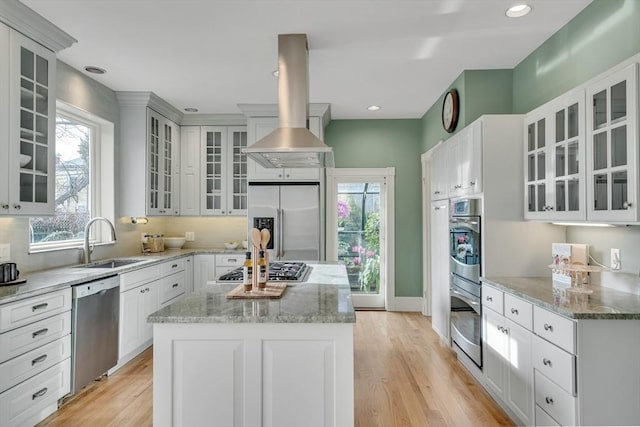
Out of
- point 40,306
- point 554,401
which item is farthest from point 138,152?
point 554,401

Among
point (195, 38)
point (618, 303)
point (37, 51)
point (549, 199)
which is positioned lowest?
point (618, 303)

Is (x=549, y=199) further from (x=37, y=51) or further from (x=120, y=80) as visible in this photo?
(x=120, y=80)

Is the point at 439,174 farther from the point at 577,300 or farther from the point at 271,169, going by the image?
the point at 577,300

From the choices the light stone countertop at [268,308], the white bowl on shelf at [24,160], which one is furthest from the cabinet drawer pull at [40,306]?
the light stone countertop at [268,308]

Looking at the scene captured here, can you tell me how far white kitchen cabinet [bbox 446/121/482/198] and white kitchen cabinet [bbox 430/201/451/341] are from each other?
336 millimetres

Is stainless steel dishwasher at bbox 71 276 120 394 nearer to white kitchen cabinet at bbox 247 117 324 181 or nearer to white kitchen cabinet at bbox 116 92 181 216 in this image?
white kitchen cabinet at bbox 116 92 181 216

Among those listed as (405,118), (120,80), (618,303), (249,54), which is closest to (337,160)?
(405,118)

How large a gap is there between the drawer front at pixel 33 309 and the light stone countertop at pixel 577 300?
298cm

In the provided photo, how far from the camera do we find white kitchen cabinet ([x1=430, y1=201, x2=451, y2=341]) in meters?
3.78

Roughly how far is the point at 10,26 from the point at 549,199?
3702mm

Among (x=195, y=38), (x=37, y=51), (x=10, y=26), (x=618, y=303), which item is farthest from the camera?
(x=195, y=38)

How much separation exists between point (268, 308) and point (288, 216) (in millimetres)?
2819

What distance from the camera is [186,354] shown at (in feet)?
5.73

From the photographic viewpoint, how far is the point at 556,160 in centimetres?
246
